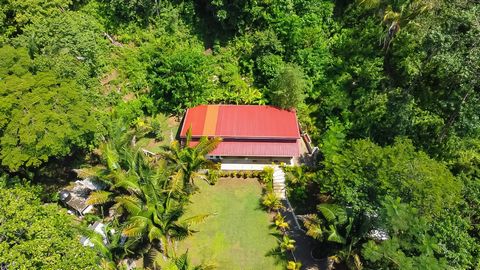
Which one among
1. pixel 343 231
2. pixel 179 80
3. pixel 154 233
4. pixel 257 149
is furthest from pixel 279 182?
pixel 179 80

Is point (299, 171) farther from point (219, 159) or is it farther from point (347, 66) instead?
point (347, 66)

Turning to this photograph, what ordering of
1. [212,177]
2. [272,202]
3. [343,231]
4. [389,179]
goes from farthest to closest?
[212,177] → [272,202] → [343,231] → [389,179]

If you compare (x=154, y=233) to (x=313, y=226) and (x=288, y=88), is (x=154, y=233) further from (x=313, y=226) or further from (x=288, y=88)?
(x=288, y=88)

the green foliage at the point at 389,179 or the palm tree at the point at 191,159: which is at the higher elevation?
the green foliage at the point at 389,179

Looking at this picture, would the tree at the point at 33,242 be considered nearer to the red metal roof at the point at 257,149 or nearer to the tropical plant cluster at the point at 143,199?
the tropical plant cluster at the point at 143,199

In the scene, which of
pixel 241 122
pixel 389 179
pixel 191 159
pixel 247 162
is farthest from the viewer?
pixel 241 122

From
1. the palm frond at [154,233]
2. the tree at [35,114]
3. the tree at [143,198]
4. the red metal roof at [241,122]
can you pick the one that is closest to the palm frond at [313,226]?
the tree at [143,198]
